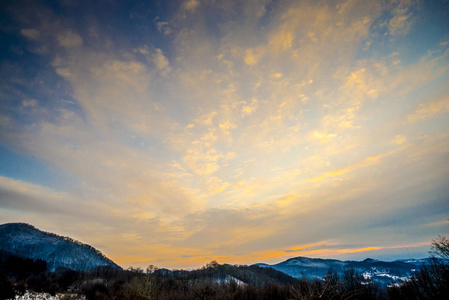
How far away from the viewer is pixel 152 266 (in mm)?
140500

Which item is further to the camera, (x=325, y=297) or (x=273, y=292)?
(x=273, y=292)

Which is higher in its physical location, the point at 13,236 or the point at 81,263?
the point at 13,236

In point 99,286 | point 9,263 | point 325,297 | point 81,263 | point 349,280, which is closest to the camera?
point 325,297

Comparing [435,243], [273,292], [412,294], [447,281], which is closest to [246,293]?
[273,292]

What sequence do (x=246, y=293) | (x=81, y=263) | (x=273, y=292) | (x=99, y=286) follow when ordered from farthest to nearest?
(x=81, y=263)
(x=99, y=286)
(x=273, y=292)
(x=246, y=293)

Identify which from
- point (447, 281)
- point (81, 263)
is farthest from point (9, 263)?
point (447, 281)

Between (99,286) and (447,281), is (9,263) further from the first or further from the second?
(447,281)

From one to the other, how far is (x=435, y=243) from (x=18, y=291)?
89427 millimetres

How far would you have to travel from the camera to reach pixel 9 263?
10406 centimetres

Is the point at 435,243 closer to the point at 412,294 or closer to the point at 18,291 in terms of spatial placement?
the point at 412,294

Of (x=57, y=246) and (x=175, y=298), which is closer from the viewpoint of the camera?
(x=175, y=298)

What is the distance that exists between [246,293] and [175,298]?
12.0 meters

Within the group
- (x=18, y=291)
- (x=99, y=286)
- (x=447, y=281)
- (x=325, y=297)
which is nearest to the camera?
(x=325, y=297)

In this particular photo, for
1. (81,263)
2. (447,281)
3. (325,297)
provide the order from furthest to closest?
1. (81,263)
2. (447,281)
3. (325,297)
